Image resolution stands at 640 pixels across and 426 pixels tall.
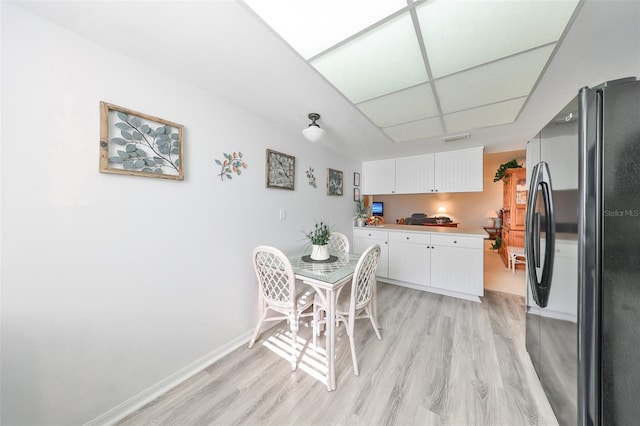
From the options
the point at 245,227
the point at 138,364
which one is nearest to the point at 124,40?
the point at 245,227

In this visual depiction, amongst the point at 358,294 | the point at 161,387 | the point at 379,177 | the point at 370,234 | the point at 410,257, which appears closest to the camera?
the point at 161,387

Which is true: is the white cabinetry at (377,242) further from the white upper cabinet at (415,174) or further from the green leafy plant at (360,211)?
the white upper cabinet at (415,174)

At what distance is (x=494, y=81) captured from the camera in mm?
1440

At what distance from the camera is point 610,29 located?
3.36 feet

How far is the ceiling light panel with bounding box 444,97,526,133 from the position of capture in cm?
179

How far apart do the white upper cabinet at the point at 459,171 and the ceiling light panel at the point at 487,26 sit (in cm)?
219

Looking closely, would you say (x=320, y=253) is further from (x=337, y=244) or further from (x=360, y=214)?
(x=360, y=214)

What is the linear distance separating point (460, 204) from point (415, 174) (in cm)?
435

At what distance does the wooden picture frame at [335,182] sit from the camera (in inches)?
122

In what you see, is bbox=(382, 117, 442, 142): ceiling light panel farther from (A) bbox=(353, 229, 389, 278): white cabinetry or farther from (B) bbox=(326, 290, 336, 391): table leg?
(B) bbox=(326, 290, 336, 391): table leg

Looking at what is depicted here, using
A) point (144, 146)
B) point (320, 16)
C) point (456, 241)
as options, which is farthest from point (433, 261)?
point (144, 146)

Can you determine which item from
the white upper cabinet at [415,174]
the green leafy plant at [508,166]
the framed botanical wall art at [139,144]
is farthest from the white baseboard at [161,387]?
the green leafy plant at [508,166]

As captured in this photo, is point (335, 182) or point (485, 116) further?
point (335, 182)

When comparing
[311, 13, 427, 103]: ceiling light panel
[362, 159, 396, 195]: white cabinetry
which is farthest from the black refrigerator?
[362, 159, 396, 195]: white cabinetry
